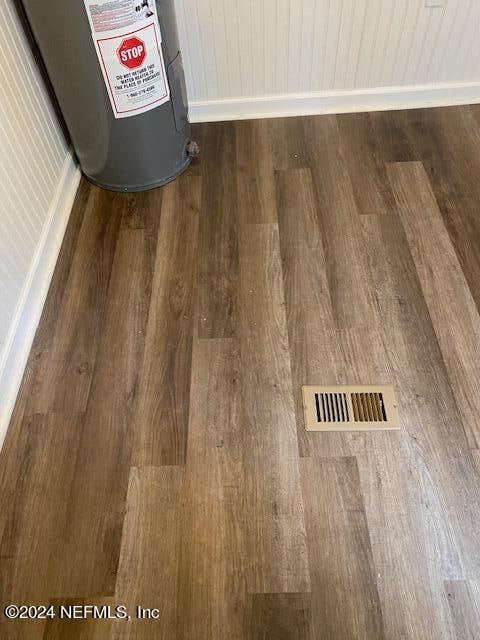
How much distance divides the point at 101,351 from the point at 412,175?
134 cm

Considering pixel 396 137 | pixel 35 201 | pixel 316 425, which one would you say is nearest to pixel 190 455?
pixel 316 425

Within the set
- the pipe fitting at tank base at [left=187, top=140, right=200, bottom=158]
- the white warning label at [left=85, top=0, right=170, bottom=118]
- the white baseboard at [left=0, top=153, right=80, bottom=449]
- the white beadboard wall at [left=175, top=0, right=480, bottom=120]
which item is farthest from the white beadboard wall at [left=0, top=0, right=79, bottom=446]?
the white beadboard wall at [left=175, top=0, right=480, bottom=120]

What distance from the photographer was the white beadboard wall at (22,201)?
4.48 ft

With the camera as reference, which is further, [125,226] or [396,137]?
[396,137]

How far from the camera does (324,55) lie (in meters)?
1.97

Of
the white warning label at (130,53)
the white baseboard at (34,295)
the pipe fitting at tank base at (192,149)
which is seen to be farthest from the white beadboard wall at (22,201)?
the pipe fitting at tank base at (192,149)

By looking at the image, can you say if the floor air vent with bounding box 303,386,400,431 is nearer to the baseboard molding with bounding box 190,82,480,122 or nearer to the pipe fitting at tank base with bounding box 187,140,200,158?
the pipe fitting at tank base with bounding box 187,140,200,158

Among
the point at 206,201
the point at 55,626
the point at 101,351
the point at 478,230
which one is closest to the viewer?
the point at 55,626

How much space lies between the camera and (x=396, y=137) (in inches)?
80.2

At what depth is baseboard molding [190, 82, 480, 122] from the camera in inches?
82.8

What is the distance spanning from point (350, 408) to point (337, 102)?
145 centimetres

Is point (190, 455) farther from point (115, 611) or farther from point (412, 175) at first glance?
point (412, 175)

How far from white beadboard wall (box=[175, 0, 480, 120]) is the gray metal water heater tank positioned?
11.1 inches

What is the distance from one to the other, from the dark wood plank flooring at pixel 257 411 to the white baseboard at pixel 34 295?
0.11ft
